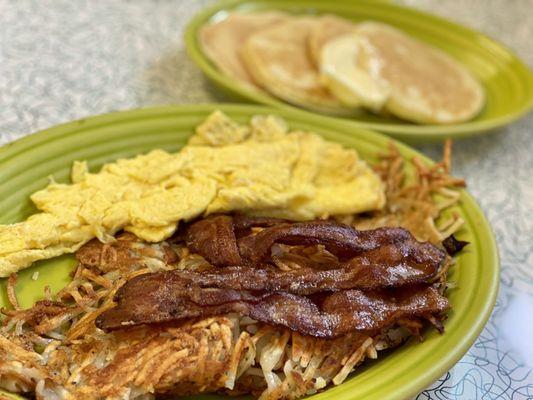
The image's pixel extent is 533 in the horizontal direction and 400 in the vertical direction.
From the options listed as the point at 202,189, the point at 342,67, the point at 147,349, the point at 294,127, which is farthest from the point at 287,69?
the point at 147,349

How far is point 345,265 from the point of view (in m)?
2.08

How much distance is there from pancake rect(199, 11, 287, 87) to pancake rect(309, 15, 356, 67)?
0.36m

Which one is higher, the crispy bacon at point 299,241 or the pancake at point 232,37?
the pancake at point 232,37

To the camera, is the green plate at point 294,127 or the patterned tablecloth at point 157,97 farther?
the patterned tablecloth at point 157,97

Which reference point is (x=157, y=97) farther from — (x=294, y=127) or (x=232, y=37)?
(x=294, y=127)

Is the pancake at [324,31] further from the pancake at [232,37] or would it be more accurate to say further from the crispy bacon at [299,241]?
the crispy bacon at [299,241]

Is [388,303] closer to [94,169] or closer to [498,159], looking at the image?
[94,169]

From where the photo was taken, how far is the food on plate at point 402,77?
11.7 ft

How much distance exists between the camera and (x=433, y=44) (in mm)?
4652

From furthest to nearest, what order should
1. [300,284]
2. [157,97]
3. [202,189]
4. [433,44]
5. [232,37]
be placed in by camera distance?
[433,44]
[232,37]
[157,97]
[202,189]
[300,284]

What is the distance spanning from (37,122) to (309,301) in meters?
1.91

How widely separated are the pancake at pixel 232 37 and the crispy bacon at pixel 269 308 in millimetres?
1985

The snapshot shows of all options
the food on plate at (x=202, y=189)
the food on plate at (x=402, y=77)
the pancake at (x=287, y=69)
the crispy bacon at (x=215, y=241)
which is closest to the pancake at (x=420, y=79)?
the food on plate at (x=402, y=77)

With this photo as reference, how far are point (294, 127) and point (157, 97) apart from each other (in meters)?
1.03
